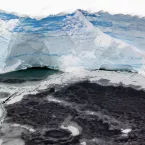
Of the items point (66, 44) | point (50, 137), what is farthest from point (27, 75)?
point (50, 137)

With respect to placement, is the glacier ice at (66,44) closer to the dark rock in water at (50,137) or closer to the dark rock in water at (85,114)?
the dark rock in water at (85,114)

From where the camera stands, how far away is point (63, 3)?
418 centimetres

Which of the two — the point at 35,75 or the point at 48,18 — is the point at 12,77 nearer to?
the point at 35,75

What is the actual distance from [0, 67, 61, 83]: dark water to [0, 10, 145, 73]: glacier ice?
9 cm

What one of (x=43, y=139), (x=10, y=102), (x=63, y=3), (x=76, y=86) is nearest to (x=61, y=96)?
(x=76, y=86)

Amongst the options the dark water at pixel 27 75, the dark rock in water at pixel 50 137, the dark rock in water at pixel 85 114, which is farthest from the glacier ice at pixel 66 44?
the dark rock in water at pixel 50 137

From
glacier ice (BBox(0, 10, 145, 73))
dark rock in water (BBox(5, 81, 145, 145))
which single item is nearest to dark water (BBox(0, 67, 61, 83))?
glacier ice (BBox(0, 10, 145, 73))

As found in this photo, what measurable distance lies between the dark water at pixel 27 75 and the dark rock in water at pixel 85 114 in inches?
13.4

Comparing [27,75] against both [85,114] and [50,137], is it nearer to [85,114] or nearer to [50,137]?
[85,114]

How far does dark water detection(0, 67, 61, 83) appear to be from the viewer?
13.6ft

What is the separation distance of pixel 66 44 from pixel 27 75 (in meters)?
0.61

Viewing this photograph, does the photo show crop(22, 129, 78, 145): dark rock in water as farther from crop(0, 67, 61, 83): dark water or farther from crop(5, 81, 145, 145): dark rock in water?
crop(0, 67, 61, 83): dark water

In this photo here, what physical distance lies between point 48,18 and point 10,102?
1097 mm

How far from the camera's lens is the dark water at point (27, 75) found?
4.13 m
